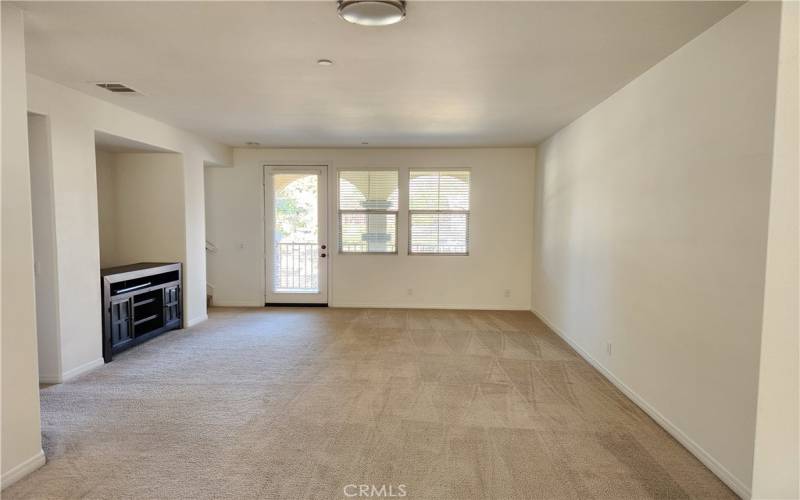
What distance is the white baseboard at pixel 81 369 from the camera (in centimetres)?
361

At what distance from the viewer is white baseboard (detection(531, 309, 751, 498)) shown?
2133mm

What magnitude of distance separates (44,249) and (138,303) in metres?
1.26

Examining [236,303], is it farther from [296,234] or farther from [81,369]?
[81,369]

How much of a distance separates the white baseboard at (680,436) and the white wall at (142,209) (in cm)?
495

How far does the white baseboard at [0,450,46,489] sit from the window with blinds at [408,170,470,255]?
5.00 m

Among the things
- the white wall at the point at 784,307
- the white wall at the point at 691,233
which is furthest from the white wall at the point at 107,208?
the white wall at the point at 784,307

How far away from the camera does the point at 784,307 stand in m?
1.00

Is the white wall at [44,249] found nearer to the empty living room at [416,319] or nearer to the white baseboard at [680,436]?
the empty living room at [416,319]

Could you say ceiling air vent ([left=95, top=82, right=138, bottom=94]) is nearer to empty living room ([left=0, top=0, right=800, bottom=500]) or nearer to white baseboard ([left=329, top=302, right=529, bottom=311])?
empty living room ([left=0, top=0, right=800, bottom=500])

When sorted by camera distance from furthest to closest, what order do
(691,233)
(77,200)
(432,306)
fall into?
(432,306) < (77,200) < (691,233)

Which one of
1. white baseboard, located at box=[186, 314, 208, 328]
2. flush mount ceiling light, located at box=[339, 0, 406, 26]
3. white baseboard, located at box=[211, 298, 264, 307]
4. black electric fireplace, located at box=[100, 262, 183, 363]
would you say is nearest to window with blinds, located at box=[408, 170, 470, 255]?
white baseboard, located at box=[211, 298, 264, 307]

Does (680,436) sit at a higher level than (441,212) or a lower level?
lower

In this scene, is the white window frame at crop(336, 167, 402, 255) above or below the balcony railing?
above

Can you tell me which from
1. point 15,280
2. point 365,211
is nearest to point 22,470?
point 15,280
